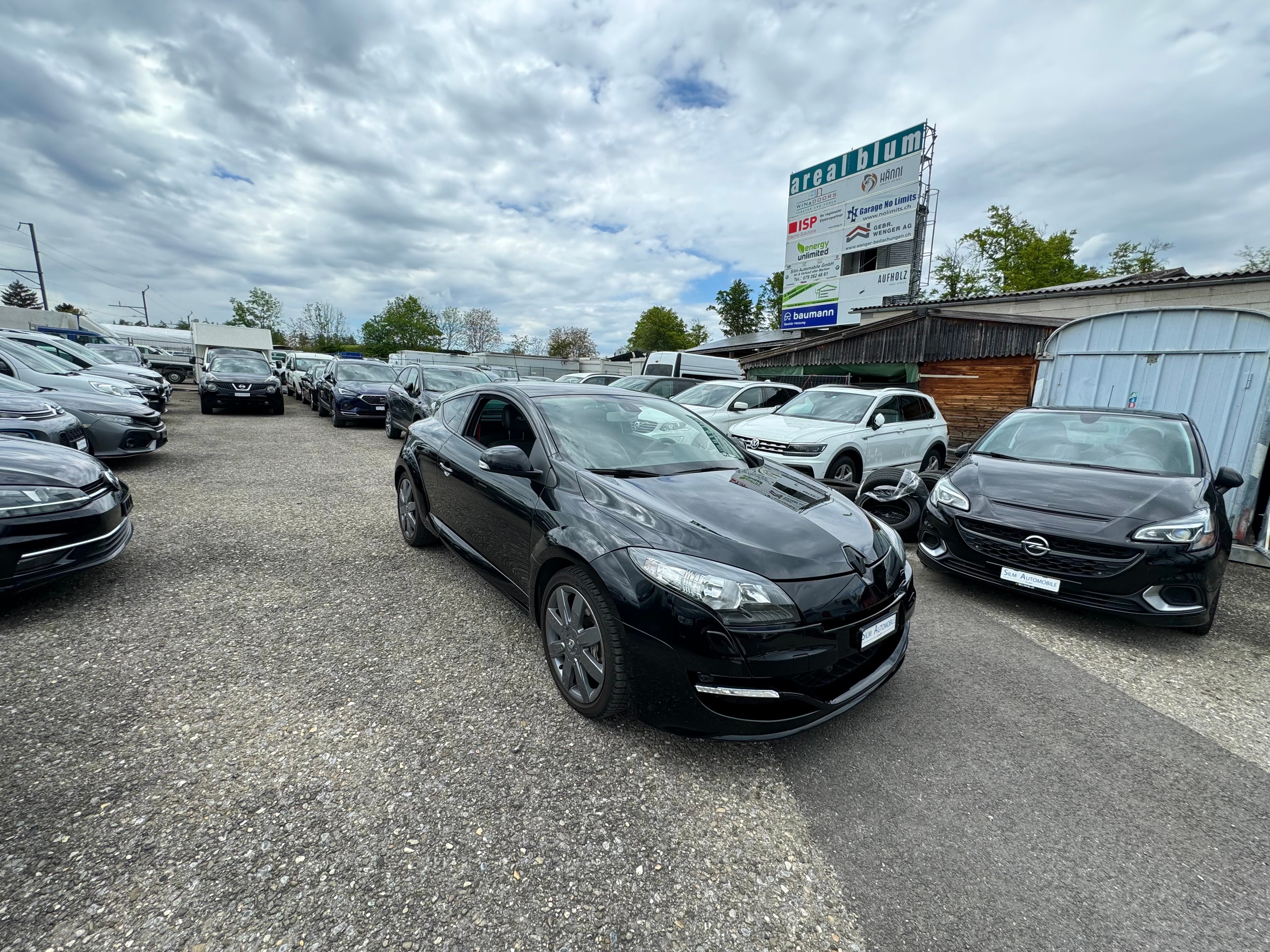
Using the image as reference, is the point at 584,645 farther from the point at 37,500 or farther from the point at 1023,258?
the point at 1023,258

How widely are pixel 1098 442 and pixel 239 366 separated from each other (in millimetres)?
18016

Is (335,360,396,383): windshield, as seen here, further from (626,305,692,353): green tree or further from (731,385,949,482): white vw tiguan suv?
(626,305,692,353): green tree

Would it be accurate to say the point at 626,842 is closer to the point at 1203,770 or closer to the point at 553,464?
the point at 553,464

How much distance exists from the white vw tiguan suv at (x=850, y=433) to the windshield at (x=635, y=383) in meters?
5.03

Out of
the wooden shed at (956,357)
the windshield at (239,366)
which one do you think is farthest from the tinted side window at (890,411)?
the windshield at (239,366)

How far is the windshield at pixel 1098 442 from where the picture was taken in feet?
14.3

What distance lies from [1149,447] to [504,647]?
531 centimetres

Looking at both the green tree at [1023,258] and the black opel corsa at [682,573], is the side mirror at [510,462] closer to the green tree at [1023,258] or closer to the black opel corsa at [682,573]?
the black opel corsa at [682,573]

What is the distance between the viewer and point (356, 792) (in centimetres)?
207

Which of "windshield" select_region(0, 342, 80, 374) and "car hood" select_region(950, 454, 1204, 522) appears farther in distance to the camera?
"windshield" select_region(0, 342, 80, 374)

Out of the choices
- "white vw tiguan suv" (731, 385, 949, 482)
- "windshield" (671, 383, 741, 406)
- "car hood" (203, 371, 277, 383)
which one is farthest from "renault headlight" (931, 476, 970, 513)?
"car hood" (203, 371, 277, 383)

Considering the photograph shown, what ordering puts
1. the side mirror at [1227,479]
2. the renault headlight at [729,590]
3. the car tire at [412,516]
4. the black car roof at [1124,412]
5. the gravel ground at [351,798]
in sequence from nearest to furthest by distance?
the gravel ground at [351,798] → the renault headlight at [729,590] → the side mirror at [1227,479] → the car tire at [412,516] → the black car roof at [1124,412]

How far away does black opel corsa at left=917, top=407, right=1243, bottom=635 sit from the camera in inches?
137

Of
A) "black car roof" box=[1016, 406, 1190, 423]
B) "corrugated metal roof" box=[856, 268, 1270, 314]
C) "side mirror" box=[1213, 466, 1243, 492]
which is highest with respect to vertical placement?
"corrugated metal roof" box=[856, 268, 1270, 314]
